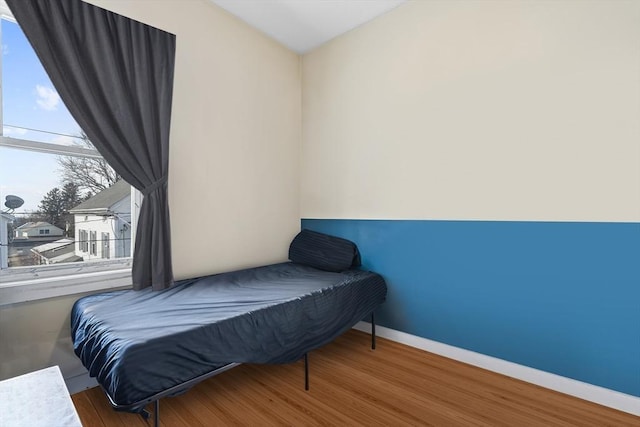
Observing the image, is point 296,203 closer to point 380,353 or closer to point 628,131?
point 380,353

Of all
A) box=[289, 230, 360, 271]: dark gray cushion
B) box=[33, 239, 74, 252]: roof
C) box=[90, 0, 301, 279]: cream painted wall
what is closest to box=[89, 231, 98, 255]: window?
box=[33, 239, 74, 252]: roof

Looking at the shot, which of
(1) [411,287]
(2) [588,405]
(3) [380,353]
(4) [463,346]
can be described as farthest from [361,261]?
(2) [588,405]

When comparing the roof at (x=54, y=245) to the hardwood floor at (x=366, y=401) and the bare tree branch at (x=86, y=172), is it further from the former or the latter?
the hardwood floor at (x=366, y=401)

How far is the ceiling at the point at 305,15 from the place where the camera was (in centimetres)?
264

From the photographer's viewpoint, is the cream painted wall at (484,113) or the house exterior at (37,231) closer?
the cream painted wall at (484,113)

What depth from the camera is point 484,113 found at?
222 centimetres

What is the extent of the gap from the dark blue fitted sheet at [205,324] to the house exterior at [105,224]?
377 millimetres

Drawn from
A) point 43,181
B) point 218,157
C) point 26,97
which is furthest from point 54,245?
point 218,157

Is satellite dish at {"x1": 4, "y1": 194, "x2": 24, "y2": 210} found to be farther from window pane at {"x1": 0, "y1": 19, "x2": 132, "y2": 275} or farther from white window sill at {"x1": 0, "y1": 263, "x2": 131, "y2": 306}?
white window sill at {"x1": 0, "y1": 263, "x2": 131, "y2": 306}

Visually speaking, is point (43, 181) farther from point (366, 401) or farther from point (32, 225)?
point (366, 401)

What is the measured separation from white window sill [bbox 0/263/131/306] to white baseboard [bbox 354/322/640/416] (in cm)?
220

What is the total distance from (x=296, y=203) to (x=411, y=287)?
59.7 inches

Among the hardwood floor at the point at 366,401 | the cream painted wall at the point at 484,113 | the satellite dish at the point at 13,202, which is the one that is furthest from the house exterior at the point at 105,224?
the cream painted wall at the point at 484,113

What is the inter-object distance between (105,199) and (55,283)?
2.09 ft
